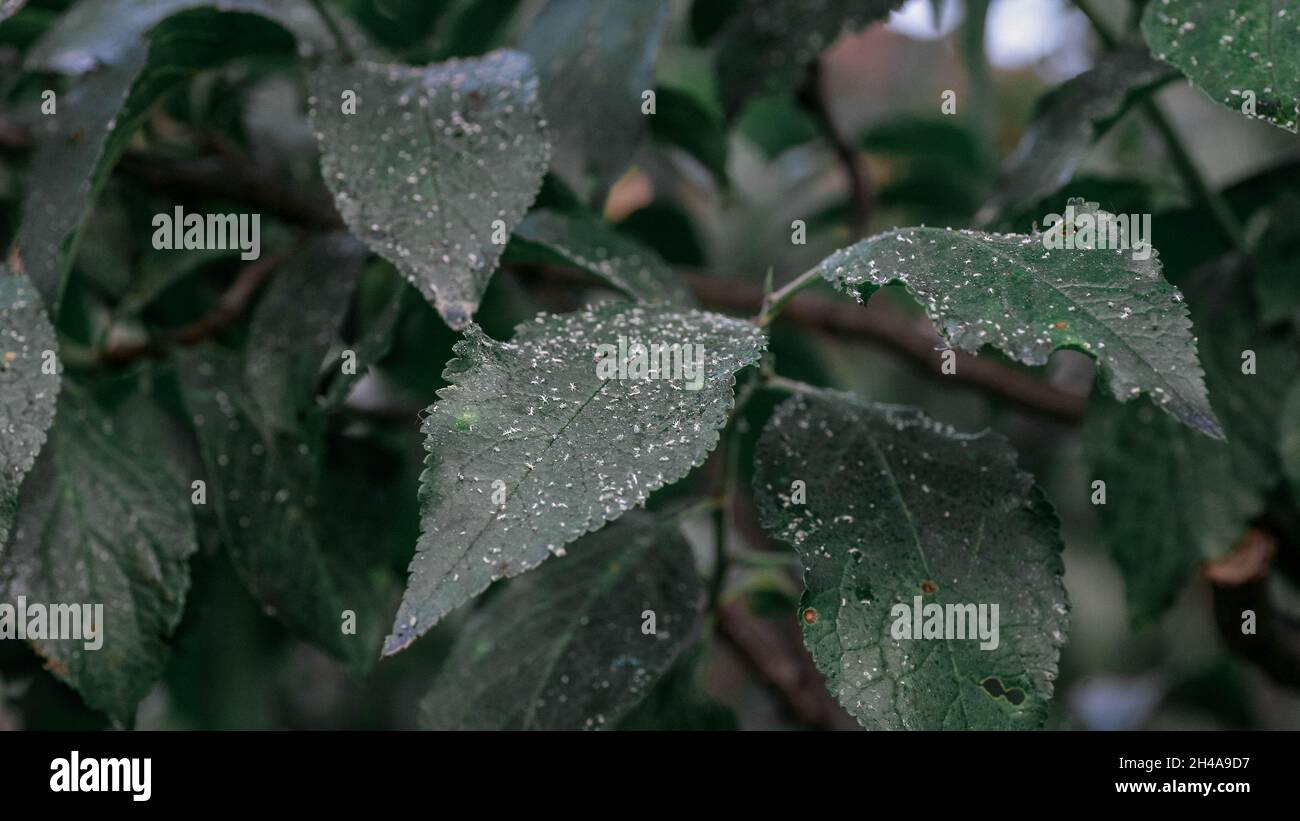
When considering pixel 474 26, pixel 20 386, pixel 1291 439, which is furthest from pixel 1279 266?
pixel 20 386

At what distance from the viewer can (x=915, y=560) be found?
0.47 m

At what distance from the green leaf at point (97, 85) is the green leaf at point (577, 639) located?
0.94ft

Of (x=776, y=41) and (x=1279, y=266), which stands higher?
(x=776, y=41)

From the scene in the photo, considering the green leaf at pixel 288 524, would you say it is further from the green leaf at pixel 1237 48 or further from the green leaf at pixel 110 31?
the green leaf at pixel 1237 48

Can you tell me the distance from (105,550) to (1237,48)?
1.97ft

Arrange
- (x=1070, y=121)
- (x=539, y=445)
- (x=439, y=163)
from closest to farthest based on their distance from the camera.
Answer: (x=539, y=445), (x=439, y=163), (x=1070, y=121)

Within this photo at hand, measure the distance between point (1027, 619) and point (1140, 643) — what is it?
53.6 inches

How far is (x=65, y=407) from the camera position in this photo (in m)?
0.61

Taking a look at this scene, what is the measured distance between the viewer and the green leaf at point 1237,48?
47 centimetres

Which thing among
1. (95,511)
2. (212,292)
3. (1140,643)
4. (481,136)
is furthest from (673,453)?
(1140,643)

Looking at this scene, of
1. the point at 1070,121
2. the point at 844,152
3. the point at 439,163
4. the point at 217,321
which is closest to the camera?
the point at 439,163

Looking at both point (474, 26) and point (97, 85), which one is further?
point (474, 26)

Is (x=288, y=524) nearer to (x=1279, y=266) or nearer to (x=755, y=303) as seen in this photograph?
(x=755, y=303)

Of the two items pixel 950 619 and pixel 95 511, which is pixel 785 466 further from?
pixel 95 511
